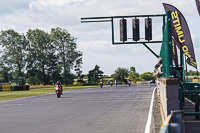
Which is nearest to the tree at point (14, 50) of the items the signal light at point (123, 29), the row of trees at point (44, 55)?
the row of trees at point (44, 55)

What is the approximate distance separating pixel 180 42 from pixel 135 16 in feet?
16.4

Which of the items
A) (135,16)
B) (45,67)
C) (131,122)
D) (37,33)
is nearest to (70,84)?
(45,67)

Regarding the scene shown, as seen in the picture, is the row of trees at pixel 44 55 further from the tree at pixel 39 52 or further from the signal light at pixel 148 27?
the signal light at pixel 148 27

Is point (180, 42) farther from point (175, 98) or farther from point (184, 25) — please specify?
point (175, 98)

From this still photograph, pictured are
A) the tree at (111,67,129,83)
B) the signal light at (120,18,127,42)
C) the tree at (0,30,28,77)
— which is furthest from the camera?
the tree at (111,67,129,83)

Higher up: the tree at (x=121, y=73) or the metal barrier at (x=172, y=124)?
the tree at (x=121, y=73)

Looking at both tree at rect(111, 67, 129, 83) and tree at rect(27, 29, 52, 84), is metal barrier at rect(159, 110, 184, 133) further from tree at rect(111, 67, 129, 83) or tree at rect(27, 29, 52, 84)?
tree at rect(111, 67, 129, 83)

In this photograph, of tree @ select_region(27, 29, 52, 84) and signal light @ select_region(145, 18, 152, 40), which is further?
tree @ select_region(27, 29, 52, 84)

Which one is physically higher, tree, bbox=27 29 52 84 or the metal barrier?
tree, bbox=27 29 52 84

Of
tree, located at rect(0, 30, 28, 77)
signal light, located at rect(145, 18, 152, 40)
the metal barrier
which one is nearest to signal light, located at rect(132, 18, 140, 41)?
signal light, located at rect(145, 18, 152, 40)

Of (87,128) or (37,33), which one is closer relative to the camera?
(87,128)

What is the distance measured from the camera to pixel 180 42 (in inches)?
747

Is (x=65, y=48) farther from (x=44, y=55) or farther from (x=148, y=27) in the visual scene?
(x=148, y=27)

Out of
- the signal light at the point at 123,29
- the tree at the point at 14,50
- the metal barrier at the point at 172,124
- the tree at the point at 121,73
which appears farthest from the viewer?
the tree at the point at 121,73
